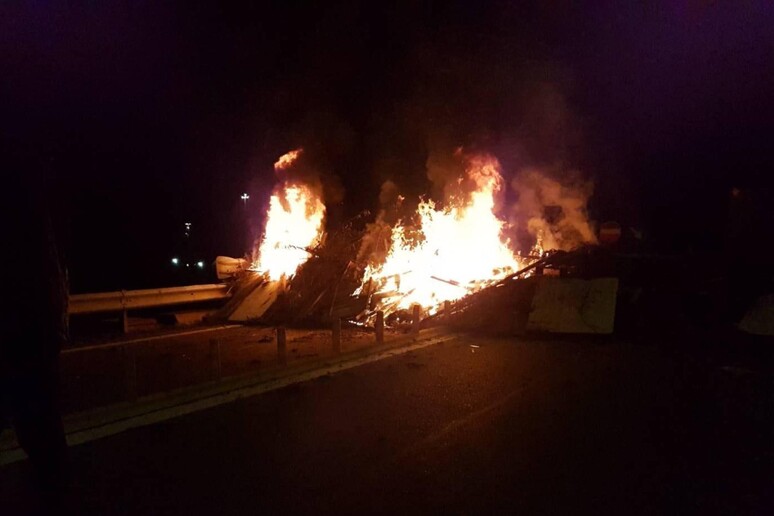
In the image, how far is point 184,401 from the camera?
759 centimetres

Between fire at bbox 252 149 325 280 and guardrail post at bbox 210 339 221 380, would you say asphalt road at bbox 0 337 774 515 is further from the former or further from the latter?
fire at bbox 252 149 325 280

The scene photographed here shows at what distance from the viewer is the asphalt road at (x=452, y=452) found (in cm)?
478

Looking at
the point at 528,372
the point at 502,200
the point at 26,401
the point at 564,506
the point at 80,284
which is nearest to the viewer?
the point at 26,401

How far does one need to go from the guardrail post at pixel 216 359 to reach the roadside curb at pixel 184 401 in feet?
0.83

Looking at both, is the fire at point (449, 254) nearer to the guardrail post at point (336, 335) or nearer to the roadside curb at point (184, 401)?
the guardrail post at point (336, 335)

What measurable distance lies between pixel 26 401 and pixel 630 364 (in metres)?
8.83

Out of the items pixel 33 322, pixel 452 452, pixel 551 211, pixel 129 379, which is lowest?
pixel 452 452

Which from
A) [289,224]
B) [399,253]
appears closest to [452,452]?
[399,253]

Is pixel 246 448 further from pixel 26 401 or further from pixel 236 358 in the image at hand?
pixel 236 358

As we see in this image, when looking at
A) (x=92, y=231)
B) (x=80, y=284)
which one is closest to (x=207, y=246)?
(x=92, y=231)

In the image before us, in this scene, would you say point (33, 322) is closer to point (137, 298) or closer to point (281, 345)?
point (281, 345)

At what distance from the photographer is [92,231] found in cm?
3616

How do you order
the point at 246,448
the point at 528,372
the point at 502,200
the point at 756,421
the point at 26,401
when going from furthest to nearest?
the point at 502,200, the point at 528,372, the point at 756,421, the point at 246,448, the point at 26,401

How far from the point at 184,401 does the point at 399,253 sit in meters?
9.35
